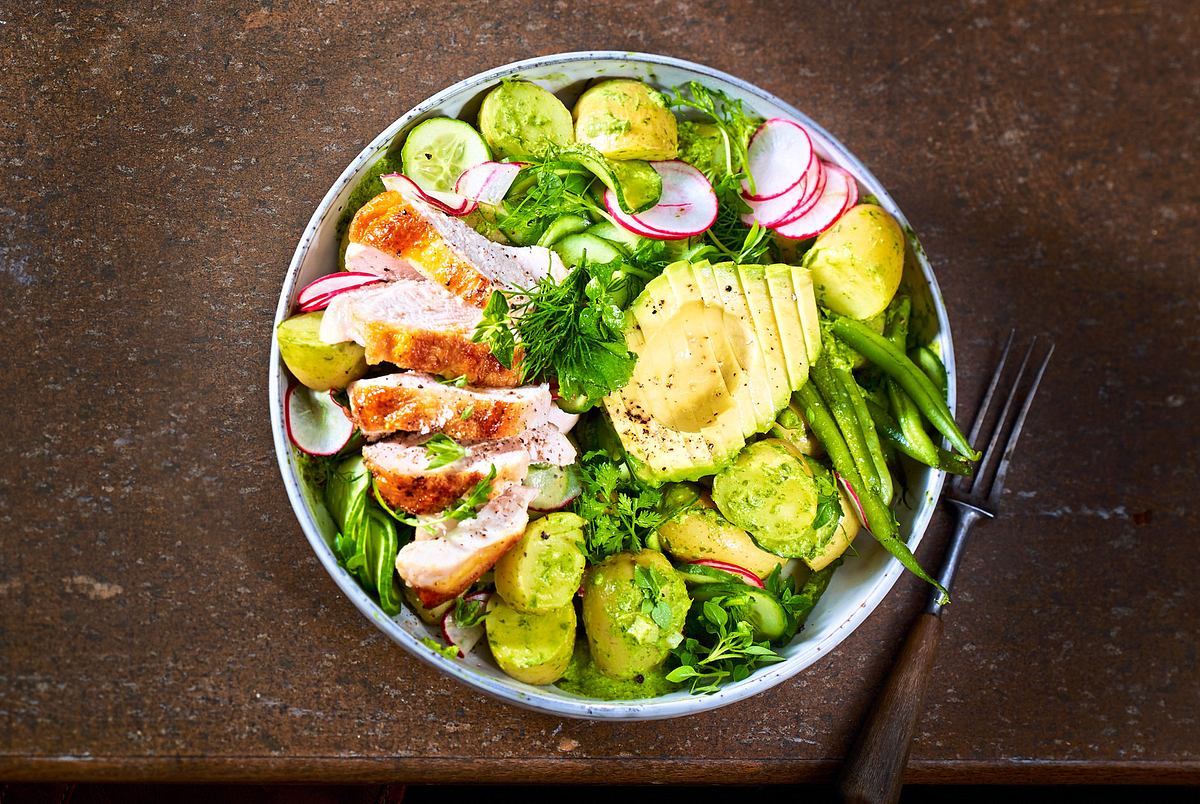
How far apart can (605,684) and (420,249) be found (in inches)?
40.9

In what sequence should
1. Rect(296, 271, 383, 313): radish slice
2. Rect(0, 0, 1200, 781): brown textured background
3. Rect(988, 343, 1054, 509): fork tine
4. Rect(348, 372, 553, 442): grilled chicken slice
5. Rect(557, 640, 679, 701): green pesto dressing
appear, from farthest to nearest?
Rect(988, 343, 1054, 509): fork tine < Rect(0, 0, 1200, 781): brown textured background < Rect(557, 640, 679, 701): green pesto dressing < Rect(296, 271, 383, 313): radish slice < Rect(348, 372, 553, 442): grilled chicken slice

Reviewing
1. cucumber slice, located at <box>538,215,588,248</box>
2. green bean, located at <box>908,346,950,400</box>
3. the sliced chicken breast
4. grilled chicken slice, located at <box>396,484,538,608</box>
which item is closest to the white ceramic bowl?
green bean, located at <box>908,346,950,400</box>

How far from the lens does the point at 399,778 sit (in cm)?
214

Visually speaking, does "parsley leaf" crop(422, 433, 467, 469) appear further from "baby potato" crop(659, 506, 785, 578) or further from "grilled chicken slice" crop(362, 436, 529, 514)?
"baby potato" crop(659, 506, 785, 578)

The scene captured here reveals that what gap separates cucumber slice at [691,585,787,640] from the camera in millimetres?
2025

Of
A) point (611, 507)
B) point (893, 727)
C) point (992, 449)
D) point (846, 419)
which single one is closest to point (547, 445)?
point (611, 507)

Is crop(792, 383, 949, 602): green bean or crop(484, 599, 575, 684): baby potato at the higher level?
crop(792, 383, 949, 602): green bean

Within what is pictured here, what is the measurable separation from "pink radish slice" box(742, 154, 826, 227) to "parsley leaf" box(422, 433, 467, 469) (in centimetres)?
91

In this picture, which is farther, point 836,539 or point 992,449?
point 992,449

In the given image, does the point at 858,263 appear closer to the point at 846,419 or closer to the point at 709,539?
the point at 846,419

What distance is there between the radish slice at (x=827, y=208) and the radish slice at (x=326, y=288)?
3.26ft

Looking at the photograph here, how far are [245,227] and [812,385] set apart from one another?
56.9 inches

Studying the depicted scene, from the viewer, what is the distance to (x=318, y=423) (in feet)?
6.34

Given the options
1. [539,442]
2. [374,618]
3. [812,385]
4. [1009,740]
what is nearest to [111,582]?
[374,618]
